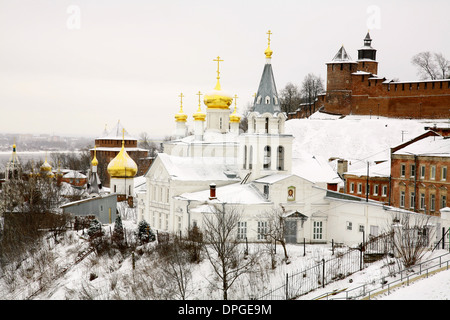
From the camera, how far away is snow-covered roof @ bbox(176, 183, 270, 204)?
102 ft

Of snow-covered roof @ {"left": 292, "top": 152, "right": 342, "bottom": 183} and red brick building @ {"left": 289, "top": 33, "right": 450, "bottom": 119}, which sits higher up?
red brick building @ {"left": 289, "top": 33, "right": 450, "bottom": 119}

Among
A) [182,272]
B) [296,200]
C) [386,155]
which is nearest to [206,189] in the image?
[296,200]

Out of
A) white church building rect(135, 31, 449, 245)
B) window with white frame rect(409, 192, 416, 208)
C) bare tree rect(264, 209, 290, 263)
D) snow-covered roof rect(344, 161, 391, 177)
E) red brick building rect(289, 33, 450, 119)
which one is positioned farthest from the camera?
red brick building rect(289, 33, 450, 119)

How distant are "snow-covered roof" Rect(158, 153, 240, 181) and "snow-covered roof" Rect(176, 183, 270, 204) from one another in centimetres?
150

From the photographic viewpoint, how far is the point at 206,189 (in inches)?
1352

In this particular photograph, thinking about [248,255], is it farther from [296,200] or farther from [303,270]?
[296,200]

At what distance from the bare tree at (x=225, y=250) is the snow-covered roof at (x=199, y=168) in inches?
187

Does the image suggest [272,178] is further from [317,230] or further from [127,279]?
[127,279]

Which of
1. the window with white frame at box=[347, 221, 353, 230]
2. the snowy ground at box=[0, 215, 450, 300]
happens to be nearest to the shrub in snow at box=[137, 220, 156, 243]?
the snowy ground at box=[0, 215, 450, 300]

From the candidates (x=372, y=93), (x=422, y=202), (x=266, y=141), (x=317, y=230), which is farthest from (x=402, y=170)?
(x=372, y=93)

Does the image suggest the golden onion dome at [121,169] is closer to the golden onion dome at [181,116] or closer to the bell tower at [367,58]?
the golden onion dome at [181,116]

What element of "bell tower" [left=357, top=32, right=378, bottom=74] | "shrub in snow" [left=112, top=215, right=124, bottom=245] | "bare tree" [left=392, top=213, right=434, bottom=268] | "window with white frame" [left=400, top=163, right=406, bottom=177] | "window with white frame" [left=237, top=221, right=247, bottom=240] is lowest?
"shrub in snow" [left=112, top=215, right=124, bottom=245]

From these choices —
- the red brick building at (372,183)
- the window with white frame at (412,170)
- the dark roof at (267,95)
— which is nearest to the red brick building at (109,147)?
the red brick building at (372,183)

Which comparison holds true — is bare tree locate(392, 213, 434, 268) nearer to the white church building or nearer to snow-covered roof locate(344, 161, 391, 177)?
the white church building
